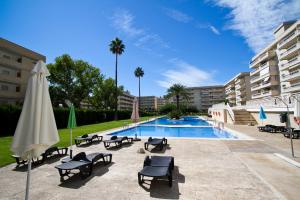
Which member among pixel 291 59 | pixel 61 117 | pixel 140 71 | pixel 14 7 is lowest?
pixel 61 117

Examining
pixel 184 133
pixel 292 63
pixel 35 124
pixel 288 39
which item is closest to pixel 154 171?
pixel 35 124

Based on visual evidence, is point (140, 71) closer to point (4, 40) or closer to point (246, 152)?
point (4, 40)

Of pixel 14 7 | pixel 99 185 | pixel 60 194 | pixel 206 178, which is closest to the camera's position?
pixel 60 194

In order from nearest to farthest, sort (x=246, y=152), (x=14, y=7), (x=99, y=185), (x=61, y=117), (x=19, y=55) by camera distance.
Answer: (x=99, y=185) → (x=246, y=152) → (x=14, y=7) → (x=61, y=117) → (x=19, y=55)

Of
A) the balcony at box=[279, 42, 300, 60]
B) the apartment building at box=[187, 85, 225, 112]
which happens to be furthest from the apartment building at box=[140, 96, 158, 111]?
the balcony at box=[279, 42, 300, 60]

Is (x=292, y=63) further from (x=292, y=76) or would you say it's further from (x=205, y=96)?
(x=205, y=96)

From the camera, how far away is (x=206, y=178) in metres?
6.79

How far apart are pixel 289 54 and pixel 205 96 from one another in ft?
292

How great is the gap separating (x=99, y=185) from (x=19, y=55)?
38.2m

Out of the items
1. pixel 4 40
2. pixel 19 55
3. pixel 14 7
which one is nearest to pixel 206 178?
pixel 14 7

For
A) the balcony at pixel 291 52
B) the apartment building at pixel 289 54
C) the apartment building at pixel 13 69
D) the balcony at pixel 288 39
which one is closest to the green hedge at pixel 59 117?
the apartment building at pixel 13 69

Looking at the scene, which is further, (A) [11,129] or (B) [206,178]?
(A) [11,129]

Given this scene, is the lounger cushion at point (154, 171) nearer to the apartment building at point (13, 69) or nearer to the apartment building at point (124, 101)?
the apartment building at point (13, 69)

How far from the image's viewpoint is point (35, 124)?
4.00m
